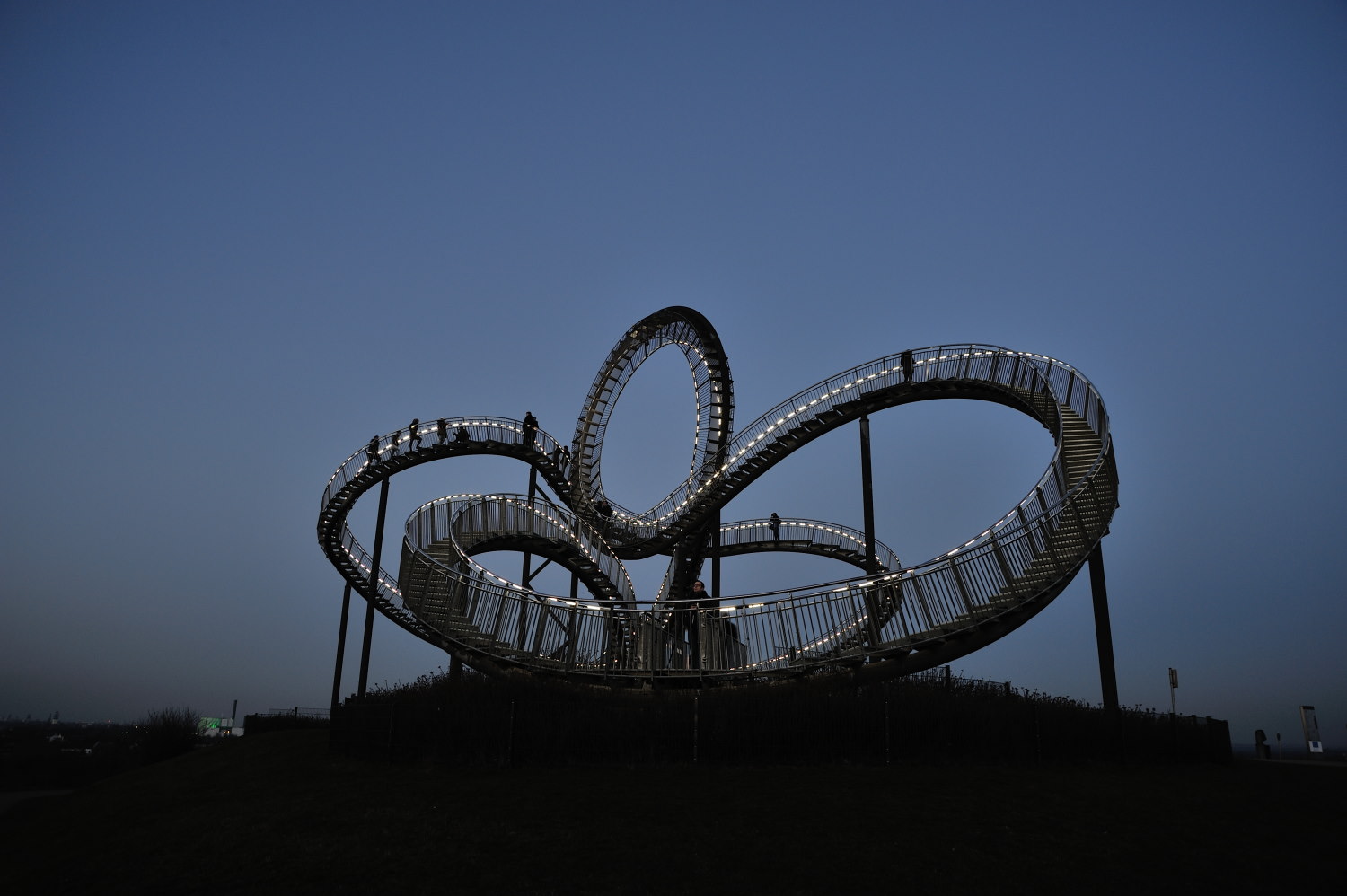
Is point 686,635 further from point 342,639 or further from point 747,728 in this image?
point 342,639

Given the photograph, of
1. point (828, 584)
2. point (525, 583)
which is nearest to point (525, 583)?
point (525, 583)

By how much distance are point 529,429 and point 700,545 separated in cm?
713

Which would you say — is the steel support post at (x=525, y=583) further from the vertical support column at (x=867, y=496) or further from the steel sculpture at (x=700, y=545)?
the vertical support column at (x=867, y=496)

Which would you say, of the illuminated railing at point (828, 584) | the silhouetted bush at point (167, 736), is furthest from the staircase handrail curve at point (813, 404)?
the silhouetted bush at point (167, 736)

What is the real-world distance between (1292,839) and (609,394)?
23.9 m

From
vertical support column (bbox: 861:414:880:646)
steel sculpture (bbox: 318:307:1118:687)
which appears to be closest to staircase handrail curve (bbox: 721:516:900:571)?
steel sculpture (bbox: 318:307:1118:687)

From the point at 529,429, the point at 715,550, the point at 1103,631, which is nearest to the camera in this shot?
the point at 1103,631

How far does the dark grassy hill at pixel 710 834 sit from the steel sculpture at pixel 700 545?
3.21m

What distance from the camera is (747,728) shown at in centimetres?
1310

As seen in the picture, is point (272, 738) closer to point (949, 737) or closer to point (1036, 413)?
point (949, 737)

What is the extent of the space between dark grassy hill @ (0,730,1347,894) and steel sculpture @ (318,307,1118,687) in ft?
10.5

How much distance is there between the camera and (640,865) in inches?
343

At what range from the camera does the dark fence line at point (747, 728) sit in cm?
1305

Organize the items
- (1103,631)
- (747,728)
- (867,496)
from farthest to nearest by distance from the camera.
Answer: (867,496), (1103,631), (747,728)
